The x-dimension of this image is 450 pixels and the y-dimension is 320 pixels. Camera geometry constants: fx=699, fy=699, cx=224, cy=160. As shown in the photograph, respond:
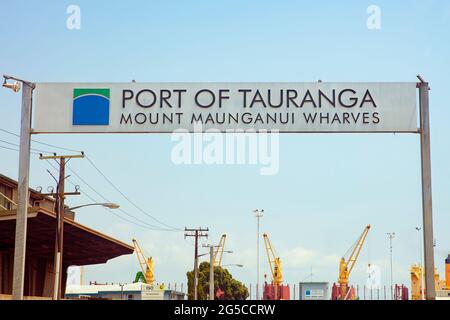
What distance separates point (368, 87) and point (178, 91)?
5.39 m

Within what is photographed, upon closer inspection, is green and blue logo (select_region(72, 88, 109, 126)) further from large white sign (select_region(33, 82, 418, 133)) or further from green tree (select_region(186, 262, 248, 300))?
green tree (select_region(186, 262, 248, 300))

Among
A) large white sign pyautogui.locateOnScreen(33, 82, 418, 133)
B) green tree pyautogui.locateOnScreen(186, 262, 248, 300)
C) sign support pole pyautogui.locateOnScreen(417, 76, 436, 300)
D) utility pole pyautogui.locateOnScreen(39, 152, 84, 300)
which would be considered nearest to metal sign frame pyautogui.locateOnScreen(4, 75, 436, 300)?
sign support pole pyautogui.locateOnScreen(417, 76, 436, 300)

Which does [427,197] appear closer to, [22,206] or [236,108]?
[236,108]

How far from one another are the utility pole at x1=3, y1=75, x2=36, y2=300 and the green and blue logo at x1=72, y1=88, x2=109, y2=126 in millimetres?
1323

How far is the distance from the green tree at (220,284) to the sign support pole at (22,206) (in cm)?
10954

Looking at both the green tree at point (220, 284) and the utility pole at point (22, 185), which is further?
the green tree at point (220, 284)

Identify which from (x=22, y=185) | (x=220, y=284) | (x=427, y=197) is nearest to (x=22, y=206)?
(x=22, y=185)

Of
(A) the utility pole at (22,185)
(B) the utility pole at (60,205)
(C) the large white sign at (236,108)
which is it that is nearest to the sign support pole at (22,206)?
(A) the utility pole at (22,185)

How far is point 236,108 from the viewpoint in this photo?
19.9 meters

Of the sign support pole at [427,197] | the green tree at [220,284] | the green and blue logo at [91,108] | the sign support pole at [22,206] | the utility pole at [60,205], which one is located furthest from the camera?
the green tree at [220,284]

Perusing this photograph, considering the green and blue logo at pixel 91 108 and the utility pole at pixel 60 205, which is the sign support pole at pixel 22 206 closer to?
the green and blue logo at pixel 91 108

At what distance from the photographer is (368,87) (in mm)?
19750

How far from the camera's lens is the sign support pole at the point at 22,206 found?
1903 cm
